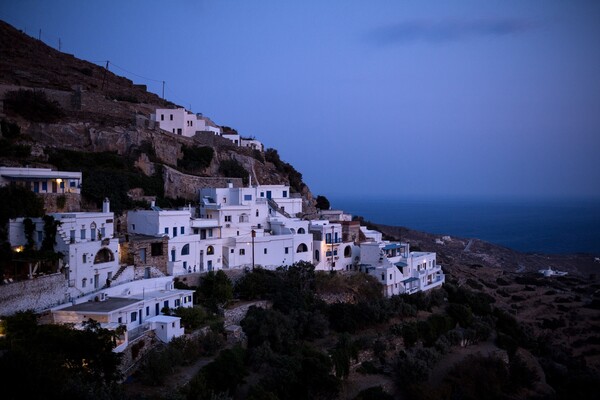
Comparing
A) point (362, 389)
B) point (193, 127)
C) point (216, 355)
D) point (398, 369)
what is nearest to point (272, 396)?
point (216, 355)

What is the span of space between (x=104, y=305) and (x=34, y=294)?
250cm

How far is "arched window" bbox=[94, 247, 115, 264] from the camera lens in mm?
25281

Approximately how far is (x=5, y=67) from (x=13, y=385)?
1488 inches

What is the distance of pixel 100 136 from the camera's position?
3647 cm

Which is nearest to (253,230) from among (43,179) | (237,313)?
(237,313)

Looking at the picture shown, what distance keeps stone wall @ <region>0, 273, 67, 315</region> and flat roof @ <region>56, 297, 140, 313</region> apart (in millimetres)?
902

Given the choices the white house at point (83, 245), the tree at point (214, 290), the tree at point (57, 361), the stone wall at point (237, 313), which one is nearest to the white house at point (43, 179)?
the white house at point (83, 245)

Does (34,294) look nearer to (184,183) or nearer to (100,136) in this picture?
(184,183)

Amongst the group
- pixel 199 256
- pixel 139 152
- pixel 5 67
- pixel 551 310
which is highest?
pixel 5 67

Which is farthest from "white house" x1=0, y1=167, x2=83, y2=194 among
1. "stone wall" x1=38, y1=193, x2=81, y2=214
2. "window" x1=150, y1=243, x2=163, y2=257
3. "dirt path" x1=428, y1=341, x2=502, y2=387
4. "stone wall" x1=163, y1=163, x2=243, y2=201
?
"dirt path" x1=428, y1=341, x2=502, y2=387

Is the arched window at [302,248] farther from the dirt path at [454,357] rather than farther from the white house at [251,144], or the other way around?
the white house at [251,144]

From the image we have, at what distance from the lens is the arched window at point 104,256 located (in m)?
25.3

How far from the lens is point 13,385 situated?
14.6 m

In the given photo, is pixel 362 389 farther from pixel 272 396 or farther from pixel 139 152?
pixel 139 152
